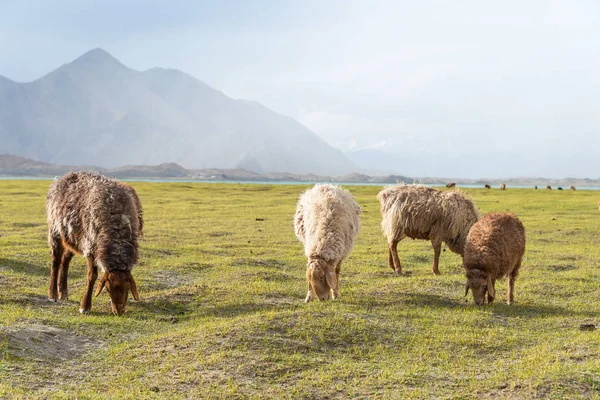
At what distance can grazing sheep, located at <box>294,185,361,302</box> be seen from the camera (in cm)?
1367

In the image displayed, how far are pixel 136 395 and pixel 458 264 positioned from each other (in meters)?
14.5

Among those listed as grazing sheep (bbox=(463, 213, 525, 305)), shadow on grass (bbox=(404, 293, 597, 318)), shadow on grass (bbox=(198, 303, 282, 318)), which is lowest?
shadow on grass (bbox=(198, 303, 282, 318))

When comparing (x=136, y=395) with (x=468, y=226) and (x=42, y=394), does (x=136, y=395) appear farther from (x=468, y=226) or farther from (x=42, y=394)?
(x=468, y=226)

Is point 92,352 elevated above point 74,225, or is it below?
below

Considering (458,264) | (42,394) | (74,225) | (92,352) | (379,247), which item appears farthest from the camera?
(379,247)

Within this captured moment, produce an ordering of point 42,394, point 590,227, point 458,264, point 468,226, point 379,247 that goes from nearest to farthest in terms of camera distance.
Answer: point 42,394, point 468,226, point 458,264, point 379,247, point 590,227

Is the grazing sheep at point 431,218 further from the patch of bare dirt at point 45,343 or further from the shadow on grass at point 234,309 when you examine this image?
the patch of bare dirt at point 45,343

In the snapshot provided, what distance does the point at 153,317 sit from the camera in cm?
1283

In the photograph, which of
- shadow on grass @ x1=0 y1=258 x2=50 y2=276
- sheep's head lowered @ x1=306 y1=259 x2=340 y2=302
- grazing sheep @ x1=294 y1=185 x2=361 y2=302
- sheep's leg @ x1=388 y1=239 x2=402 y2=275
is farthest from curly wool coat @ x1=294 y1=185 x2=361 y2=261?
shadow on grass @ x1=0 y1=258 x2=50 y2=276

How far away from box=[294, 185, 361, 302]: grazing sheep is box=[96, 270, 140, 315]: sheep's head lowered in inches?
155

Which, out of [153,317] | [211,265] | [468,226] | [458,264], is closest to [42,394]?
[153,317]

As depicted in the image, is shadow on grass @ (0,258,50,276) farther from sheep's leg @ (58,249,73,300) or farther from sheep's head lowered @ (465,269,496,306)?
sheep's head lowered @ (465,269,496,306)

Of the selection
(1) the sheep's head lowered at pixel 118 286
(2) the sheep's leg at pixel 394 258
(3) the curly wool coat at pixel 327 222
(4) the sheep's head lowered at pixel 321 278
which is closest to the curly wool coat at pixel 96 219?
(1) the sheep's head lowered at pixel 118 286

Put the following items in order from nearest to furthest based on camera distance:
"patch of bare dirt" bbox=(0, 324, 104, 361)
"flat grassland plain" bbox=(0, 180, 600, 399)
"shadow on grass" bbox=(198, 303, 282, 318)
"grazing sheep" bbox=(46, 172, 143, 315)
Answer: "flat grassland plain" bbox=(0, 180, 600, 399) < "patch of bare dirt" bbox=(0, 324, 104, 361) < "grazing sheep" bbox=(46, 172, 143, 315) < "shadow on grass" bbox=(198, 303, 282, 318)
